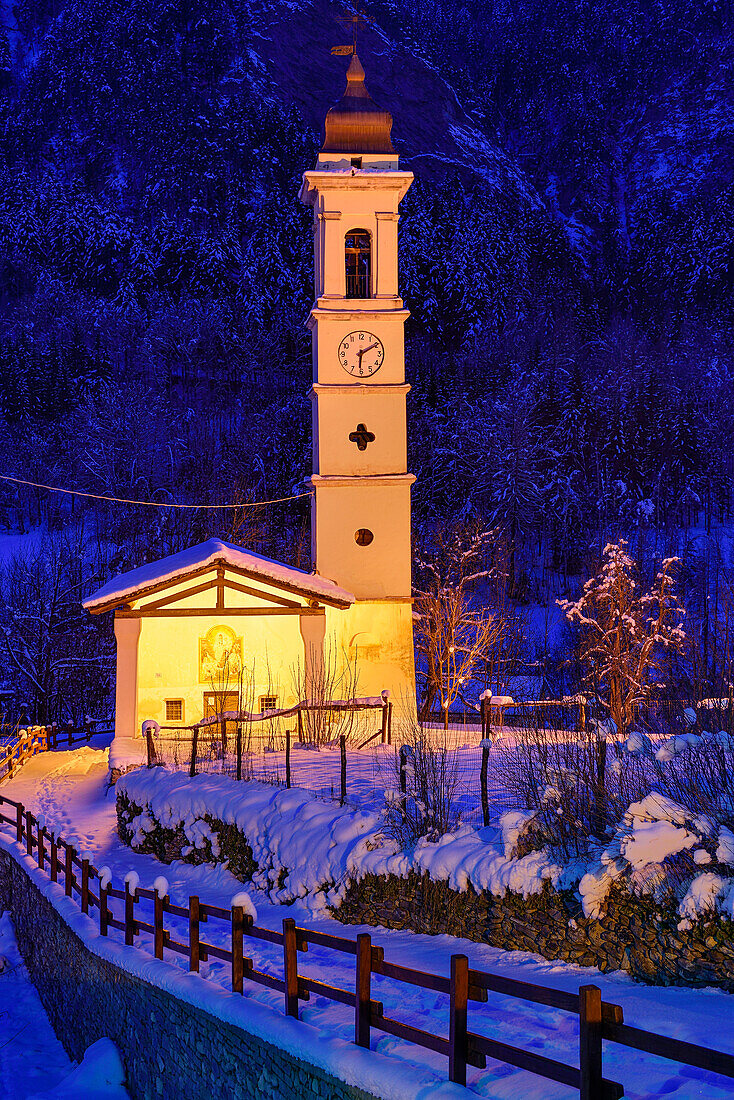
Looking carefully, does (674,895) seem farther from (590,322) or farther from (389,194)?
(590,322)

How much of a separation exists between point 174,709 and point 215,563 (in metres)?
4.50

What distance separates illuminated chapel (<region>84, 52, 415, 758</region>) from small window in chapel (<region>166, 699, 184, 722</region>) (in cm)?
4

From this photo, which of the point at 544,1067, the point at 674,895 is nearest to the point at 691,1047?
the point at 544,1067

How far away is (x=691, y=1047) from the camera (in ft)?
17.3

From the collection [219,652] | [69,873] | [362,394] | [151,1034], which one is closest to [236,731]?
[69,873]

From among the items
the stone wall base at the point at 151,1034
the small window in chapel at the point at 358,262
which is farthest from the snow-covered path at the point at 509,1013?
the small window in chapel at the point at 358,262

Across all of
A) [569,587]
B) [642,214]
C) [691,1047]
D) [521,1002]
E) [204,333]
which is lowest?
[521,1002]

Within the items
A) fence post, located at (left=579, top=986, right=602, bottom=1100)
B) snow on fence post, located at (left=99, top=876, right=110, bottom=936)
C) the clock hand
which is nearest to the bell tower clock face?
the clock hand

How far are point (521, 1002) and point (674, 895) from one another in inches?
62.9

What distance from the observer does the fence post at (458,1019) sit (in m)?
7.00

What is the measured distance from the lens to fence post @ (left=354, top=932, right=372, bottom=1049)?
808cm

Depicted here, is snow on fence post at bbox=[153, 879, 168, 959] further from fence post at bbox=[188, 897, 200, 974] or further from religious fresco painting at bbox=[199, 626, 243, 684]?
religious fresco painting at bbox=[199, 626, 243, 684]

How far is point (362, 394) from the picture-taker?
3256 centimetres

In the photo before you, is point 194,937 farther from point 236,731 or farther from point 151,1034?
point 236,731
